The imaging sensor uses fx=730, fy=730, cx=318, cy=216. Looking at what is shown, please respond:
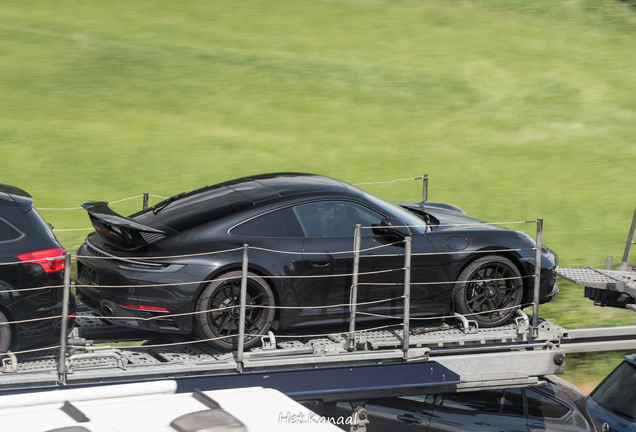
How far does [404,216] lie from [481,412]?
6.27ft

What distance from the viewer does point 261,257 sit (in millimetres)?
6023

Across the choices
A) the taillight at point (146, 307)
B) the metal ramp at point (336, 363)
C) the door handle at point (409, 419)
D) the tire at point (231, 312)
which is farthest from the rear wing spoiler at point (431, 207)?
the taillight at point (146, 307)

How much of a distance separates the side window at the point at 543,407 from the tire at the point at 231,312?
93.1 inches

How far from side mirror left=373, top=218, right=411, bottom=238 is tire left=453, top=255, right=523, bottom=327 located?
67cm

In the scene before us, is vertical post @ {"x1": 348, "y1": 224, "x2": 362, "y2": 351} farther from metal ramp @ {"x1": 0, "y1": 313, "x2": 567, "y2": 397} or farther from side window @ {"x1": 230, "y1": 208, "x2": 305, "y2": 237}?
side window @ {"x1": 230, "y1": 208, "x2": 305, "y2": 237}

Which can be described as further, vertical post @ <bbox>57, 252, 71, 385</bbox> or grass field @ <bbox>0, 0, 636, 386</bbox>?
grass field @ <bbox>0, 0, 636, 386</bbox>

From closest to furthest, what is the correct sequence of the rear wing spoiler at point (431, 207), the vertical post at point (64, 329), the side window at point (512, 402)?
the vertical post at point (64, 329)
the side window at point (512, 402)
the rear wing spoiler at point (431, 207)

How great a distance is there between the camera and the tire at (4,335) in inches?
215

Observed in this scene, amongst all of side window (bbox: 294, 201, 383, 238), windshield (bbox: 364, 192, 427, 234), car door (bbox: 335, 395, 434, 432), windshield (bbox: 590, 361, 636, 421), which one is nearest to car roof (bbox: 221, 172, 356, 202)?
side window (bbox: 294, 201, 383, 238)

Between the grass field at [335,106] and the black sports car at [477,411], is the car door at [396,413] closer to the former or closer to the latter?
the black sports car at [477,411]

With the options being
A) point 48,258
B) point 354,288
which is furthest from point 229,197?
point 48,258

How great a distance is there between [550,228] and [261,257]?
9.97 m

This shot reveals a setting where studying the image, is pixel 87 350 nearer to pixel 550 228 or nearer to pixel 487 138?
pixel 550 228

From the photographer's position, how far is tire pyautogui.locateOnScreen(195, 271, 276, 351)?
5.84m
